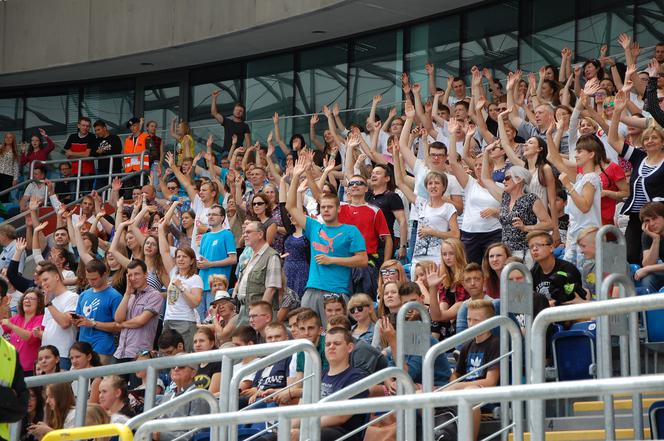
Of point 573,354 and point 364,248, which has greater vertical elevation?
point 364,248

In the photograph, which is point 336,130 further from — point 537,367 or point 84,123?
point 537,367

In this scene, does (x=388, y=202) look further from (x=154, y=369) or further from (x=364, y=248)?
(x=154, y=369)

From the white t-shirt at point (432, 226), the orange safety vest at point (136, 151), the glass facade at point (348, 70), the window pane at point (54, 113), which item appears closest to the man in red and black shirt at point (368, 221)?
the white t-shirt at point (432, 226)

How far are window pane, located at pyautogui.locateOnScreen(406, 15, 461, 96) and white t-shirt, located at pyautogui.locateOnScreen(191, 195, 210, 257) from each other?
4596 mm

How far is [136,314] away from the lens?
39.3 feet

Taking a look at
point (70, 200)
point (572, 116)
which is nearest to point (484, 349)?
point (572, 116)

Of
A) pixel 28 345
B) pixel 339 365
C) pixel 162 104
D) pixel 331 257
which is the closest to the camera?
pixel 339 365

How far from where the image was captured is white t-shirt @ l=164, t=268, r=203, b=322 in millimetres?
12172

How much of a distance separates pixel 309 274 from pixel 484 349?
353cm

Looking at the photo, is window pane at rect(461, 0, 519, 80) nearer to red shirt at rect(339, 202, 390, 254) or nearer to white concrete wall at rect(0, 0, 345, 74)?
white concrete wall at rect(0, 0, 345, 74)

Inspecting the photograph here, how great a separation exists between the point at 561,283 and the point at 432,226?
268 cm

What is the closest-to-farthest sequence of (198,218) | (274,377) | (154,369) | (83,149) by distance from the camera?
(154,369) < (274,377) < (198,218) < (83,149)

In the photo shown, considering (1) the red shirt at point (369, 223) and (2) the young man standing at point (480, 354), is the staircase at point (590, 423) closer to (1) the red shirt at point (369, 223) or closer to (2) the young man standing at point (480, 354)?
(2) the young man standing at point (480, 354)

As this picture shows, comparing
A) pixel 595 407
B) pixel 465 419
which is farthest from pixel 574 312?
pixel 595 407
